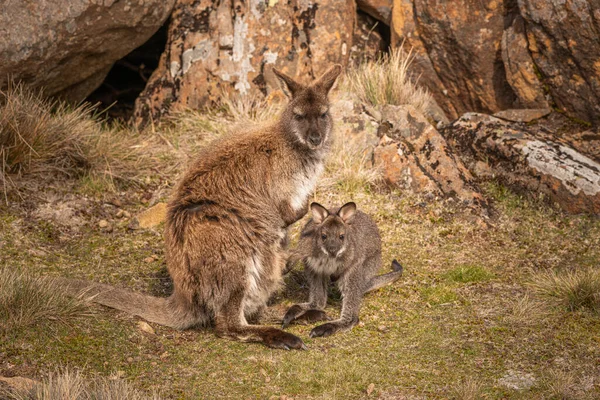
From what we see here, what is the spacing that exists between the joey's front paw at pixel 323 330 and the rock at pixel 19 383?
2339 mm

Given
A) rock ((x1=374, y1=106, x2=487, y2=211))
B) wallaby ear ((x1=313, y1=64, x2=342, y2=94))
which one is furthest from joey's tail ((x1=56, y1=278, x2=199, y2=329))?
rock ((x1=374, y1=106, x2=487, y2=211))

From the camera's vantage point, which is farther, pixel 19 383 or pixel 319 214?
pixel 319 214

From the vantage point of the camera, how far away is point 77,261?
7320 mm

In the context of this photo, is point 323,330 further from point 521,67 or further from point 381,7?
point 381,7

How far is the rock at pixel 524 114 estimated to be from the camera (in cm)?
973

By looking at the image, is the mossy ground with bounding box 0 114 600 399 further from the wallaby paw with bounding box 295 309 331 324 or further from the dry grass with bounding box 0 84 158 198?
the dry grass with bounding box 0 84 158 198

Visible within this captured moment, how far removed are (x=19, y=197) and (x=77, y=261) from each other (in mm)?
1325

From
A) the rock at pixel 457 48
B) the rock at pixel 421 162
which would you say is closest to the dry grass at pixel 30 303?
the rock at pixel 421 162

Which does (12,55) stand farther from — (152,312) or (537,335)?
(537,335)

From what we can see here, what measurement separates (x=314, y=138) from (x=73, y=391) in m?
3.09

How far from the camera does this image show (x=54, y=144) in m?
8.62

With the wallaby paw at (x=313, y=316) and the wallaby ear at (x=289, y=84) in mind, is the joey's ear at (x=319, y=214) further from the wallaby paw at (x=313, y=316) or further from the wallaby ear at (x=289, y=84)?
the wallaby ear at (x=289, y=84)

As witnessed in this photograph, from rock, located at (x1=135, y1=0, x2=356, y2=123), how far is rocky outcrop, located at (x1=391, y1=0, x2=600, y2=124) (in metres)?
1.26

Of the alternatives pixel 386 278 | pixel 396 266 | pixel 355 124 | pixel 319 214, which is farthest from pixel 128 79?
pixel 386 278
